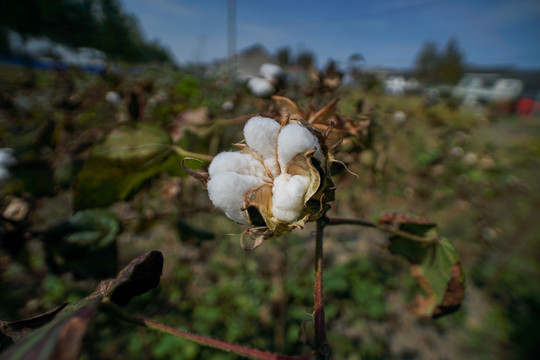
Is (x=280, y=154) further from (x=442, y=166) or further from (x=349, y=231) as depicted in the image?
(x=442, y=166)

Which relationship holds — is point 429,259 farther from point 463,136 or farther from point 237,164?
point 463,136

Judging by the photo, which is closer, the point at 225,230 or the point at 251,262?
the point at 251,262

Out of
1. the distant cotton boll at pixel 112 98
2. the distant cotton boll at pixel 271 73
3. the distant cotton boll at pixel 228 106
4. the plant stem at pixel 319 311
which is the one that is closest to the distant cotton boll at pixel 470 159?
the distant cotton boll at pixel 228 106

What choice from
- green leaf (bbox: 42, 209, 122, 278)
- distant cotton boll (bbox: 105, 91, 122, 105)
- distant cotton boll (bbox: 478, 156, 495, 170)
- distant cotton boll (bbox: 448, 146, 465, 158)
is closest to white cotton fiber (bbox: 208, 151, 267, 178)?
green leaf (bbox: 42, 209, 122, 278)

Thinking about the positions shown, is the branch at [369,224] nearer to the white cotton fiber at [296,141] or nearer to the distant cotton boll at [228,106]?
the white cotton fiber at [296,141]

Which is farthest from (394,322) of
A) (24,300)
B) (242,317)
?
(24,300)

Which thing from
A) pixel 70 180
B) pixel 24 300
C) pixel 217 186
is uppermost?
pixel 217 186
